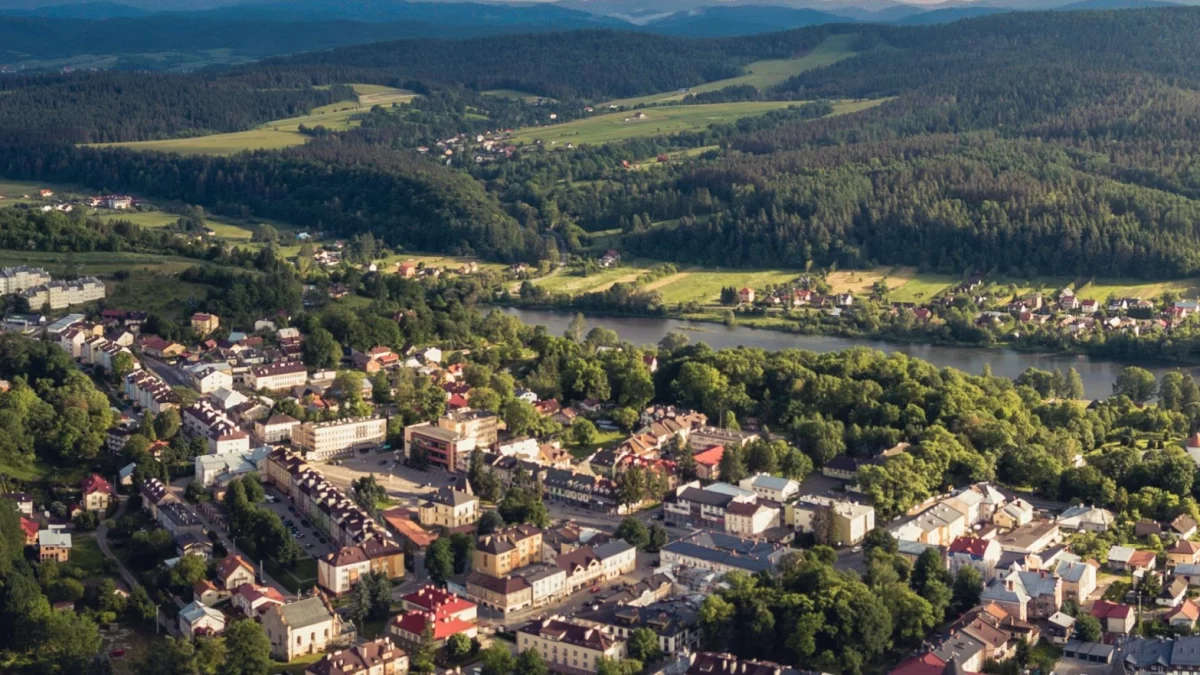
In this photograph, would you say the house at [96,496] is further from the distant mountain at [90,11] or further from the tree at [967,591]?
the distant mountain at [90,11]

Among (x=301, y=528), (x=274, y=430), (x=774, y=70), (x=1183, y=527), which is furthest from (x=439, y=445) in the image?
(x=774, y=70)

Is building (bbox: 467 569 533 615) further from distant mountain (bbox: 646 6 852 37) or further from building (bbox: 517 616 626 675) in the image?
distant mountain (bbox: 646 6 852 37)

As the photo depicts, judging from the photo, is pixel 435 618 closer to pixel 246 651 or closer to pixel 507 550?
pixel 246 651

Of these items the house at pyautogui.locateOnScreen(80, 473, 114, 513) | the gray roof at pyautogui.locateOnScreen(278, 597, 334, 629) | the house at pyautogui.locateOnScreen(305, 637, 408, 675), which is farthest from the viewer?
the house at pyautogui.locateOnScreen(80, 473, 114, 513)

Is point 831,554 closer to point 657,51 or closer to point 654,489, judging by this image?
point 654,489

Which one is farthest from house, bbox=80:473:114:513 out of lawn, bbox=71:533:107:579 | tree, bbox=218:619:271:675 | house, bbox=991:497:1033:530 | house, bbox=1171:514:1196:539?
house, bbox=1171:514:1196:539

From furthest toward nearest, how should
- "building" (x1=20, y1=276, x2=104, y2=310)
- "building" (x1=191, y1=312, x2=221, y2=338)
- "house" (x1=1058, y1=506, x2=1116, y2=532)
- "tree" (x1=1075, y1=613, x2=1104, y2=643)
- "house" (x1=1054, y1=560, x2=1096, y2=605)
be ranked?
"building" (x1=20, y1=276, x2=104, y2=310) → "building" (x1=191, y1=312, x2=221, y2=338) → "house" (x1=1058, y1=506, x2=1116, y2=532) → "house" (x1=1054, y1=560, x2=1096, y2=605) → "tree" (x1=1075, y1=613, x2=1104, y2=643)
